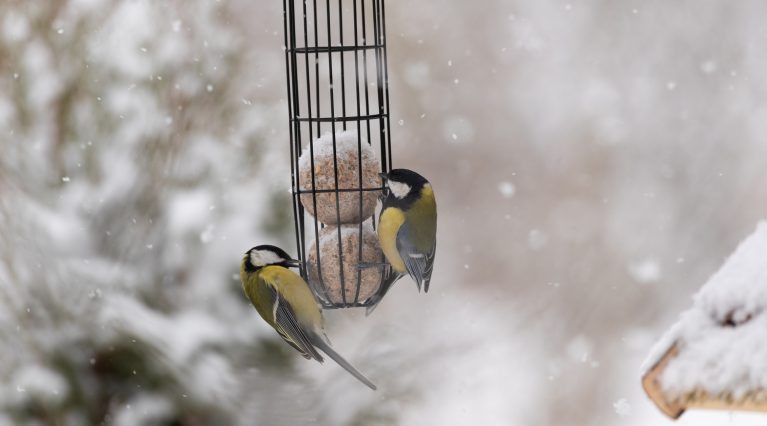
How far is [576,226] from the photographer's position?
5.09 m

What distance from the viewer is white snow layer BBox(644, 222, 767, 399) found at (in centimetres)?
124

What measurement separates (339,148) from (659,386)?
Result: 1.24 metres

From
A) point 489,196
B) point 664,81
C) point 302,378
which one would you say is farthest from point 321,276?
point 664,81

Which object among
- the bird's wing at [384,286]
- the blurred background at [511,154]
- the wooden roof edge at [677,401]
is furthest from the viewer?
the blurred background at [511,154]

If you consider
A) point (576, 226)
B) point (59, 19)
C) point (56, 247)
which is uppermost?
point (59, 19)

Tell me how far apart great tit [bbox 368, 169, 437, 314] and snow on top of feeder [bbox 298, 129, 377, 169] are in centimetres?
11

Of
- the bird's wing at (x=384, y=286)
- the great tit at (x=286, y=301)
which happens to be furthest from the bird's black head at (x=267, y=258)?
the bird's wing at (x=384, y=286)

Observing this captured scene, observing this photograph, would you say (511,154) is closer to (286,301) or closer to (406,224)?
(406,224)

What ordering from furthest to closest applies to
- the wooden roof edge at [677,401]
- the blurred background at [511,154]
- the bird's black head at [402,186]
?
the blurred background at [511,154]
the bird's black head at [402,186]
the wooden roof edge at [677,401]

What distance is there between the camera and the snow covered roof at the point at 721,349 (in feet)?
4.04

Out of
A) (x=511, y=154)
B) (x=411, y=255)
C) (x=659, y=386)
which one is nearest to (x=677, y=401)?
(x=659, y=386)

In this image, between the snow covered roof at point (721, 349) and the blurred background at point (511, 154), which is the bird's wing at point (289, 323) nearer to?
the snow covered roof at point (721, 349)

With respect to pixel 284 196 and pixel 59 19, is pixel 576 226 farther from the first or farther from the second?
pixel 59 19

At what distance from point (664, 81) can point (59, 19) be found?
292cm
